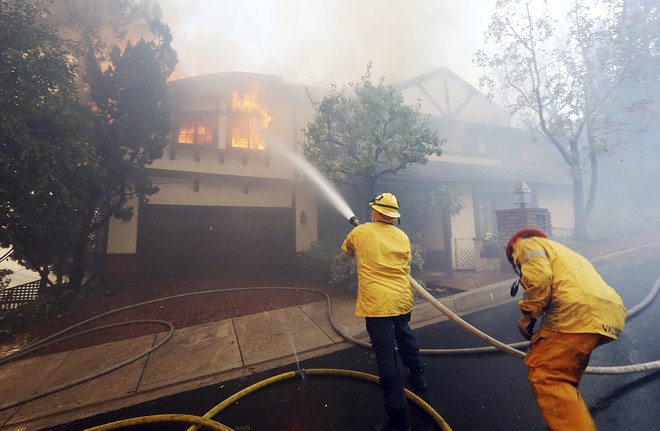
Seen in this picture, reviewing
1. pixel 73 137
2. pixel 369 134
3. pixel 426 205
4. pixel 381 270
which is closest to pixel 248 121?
pixel 369 134

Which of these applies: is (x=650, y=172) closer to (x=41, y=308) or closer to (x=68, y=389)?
(x=68, y=389)

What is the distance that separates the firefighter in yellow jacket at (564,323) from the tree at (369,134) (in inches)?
216

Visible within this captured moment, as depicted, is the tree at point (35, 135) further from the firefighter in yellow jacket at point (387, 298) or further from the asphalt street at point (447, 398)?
the firefighter in yellow jacket at point (387, 298)

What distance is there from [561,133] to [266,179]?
12095mm

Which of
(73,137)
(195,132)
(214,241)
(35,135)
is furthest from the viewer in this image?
(195,132)

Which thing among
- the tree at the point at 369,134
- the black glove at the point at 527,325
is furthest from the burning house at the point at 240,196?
the black glove at the point at 527,325

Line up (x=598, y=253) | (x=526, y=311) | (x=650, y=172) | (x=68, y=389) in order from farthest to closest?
1. (x=650, y=172)
2. (x=598, y=253)
3. (x=68, y=389)
4. (x=526, y=311)

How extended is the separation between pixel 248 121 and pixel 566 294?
10.9 metres

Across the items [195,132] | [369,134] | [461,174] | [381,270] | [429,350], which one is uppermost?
[195,132]

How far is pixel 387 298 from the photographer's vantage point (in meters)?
2.63

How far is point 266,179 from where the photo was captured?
34.2ft

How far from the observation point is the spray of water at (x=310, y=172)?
885 cm

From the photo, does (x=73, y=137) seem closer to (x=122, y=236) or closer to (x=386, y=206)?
(x=122, y=236)

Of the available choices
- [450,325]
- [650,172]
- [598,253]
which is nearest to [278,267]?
[450,325]
